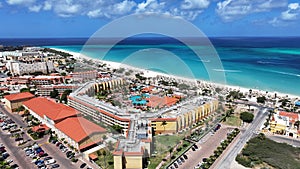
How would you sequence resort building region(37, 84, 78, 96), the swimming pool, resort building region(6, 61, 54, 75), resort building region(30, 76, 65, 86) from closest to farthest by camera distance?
the swimming pool < resort building region(37, 84, 78, 96) < resort building region(30, 76, 65, 86) < resort building region(6, 61, 54, 75)

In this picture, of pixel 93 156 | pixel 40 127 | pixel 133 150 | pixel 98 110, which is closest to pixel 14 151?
pixel 40 127

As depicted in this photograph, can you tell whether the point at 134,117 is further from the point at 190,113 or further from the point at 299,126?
the point at 299,126

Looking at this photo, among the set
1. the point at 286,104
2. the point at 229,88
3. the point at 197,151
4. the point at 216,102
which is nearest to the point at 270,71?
the point at 229,88

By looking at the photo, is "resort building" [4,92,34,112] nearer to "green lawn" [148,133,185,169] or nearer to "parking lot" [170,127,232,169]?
"green lawn" [148,133,185,169]

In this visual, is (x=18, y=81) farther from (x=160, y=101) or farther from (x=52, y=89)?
(x=160, y=101)

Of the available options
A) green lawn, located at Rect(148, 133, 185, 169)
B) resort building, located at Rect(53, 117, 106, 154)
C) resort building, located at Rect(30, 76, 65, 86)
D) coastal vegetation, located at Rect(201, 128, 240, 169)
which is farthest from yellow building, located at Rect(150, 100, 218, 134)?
resort building, located at Rect(30, 76, 65, 86)

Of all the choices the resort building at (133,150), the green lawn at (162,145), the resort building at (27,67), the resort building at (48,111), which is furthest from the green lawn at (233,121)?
the resort building at (27,67)
